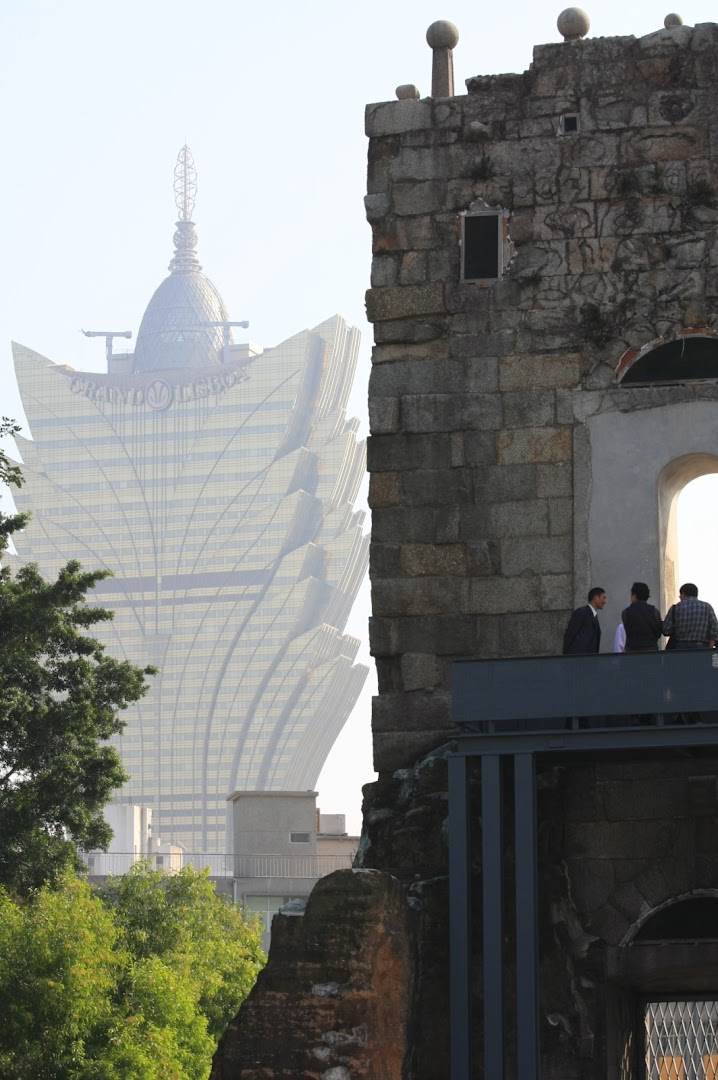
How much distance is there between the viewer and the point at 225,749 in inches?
7510

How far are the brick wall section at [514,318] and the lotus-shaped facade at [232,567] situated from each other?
547 ft

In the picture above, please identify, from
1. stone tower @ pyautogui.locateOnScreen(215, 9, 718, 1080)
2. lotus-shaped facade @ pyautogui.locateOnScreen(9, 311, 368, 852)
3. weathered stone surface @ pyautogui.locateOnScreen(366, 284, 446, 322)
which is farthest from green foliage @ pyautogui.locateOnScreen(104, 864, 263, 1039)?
lotus-shaped facade @ pyautogui.locateOnScreen(9, 311, 368, 852)

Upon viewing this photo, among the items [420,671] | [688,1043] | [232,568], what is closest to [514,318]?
[420,671]

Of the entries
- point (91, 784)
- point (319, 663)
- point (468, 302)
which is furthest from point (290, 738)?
point (468, 302)

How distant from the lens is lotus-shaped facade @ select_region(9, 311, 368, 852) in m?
186

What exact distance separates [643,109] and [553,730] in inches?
231

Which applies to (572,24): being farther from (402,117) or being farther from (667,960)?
(667,960)

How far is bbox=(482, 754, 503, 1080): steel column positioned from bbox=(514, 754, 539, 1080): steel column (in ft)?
0.45

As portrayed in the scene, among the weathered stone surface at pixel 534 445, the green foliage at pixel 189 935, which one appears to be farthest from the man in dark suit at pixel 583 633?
the green foliage at pixel 189 935

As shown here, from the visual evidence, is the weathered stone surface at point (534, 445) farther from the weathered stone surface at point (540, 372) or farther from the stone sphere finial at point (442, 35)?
the stone sphere finial at point (442, 35)

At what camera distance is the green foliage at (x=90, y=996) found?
27.2m

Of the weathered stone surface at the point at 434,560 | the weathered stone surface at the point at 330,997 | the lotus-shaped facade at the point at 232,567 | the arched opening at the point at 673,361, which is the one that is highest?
the lotus-shaped facade at the point at 232,567

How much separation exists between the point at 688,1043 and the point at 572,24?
21045 millimetres

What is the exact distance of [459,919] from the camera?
623 inches
